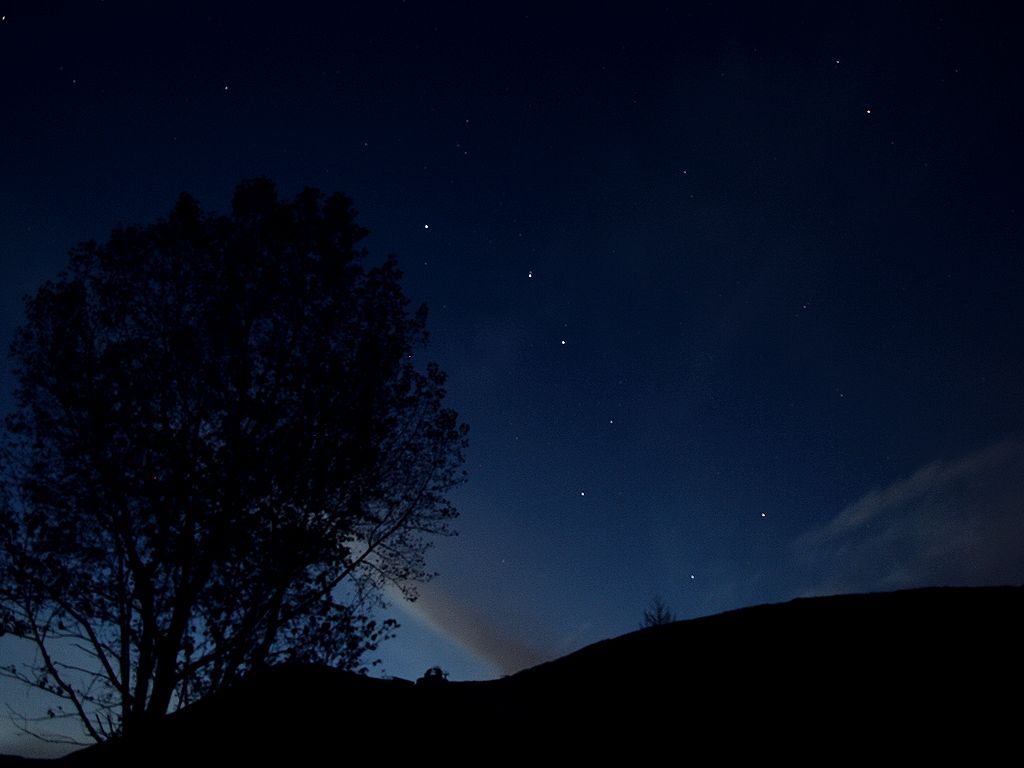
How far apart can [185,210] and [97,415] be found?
5.57m

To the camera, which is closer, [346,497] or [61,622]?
[61,622]

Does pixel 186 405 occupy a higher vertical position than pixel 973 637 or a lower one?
higher

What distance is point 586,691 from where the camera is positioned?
6.78m

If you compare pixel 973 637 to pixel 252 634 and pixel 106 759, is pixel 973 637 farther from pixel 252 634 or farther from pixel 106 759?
pixel 252 634

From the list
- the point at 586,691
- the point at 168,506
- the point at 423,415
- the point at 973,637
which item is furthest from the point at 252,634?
the point at 973,637

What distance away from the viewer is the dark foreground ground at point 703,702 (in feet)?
16.1

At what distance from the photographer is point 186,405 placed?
14.2m

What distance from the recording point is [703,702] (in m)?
5.87

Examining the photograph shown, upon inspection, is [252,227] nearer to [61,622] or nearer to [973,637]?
[61,622]

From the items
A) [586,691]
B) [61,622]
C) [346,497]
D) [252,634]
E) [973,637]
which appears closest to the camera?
[973,637]

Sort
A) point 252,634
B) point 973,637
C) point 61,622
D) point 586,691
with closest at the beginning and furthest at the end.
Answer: point 973,637, point 586,691, point 61,622, point 252,634

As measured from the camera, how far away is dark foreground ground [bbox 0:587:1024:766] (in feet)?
16.1

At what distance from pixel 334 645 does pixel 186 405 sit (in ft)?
22.0

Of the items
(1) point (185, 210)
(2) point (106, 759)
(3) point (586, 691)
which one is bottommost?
(2) point (106, 759)
